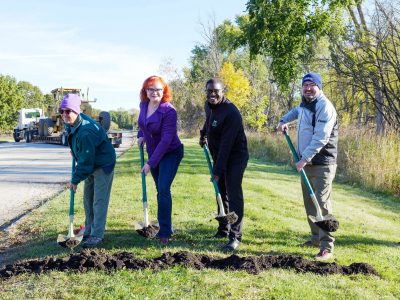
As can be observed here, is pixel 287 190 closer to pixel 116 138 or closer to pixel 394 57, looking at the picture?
pixel 394 57

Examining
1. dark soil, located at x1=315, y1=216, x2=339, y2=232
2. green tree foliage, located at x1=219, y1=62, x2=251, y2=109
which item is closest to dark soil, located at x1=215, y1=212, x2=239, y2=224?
dark soil, located at x1=315, y1=216, x2=339, y2=232

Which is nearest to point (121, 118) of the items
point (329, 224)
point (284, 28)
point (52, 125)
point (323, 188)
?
point (52, 125)

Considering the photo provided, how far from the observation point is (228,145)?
17.6 ft

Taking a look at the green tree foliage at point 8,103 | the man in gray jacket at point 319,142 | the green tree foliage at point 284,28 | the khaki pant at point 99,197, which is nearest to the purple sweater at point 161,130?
the khaki pant at point 99,197

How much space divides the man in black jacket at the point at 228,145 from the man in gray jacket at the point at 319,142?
73 cm

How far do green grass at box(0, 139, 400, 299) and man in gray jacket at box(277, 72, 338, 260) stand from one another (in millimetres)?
581

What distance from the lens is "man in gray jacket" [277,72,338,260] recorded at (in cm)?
511

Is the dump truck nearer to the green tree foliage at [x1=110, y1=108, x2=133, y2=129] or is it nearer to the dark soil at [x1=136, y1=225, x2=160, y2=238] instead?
the dark soil at [x1=136, y1=225, x2=160, y2=238]

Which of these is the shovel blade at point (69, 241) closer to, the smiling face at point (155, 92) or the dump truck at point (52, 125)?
the smiling face at point (155, 92)

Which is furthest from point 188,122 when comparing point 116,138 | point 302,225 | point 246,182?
point 302,225

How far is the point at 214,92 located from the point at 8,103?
50896 millimetres

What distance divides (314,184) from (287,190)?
563 cm

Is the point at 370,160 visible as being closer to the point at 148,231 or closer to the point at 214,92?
the point at 214,92

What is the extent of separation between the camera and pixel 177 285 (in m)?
4.12
